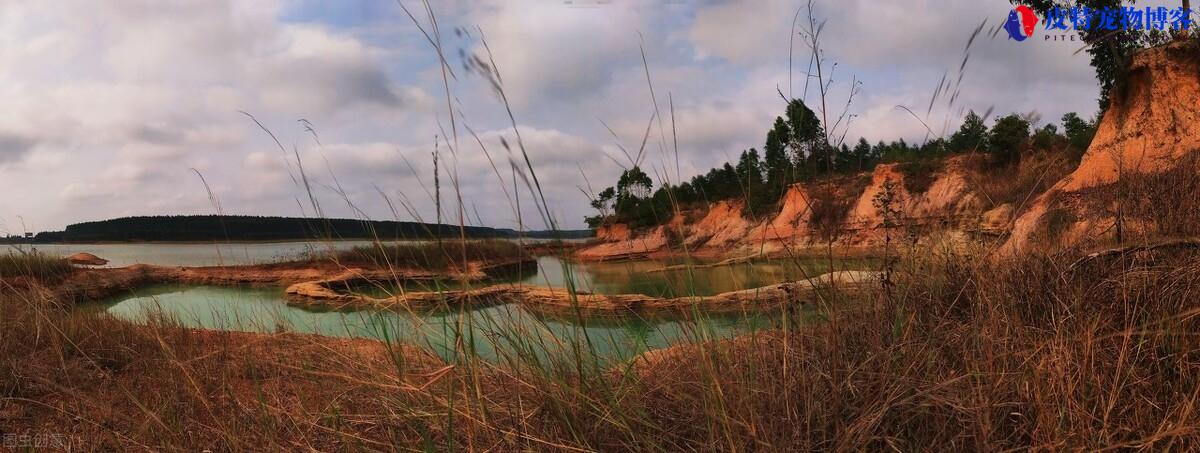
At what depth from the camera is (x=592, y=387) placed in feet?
4.31

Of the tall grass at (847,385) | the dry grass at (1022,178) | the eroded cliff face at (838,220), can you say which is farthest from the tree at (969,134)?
the dry grass at (1022,178)

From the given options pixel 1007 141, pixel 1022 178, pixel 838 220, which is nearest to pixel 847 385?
pixel 838 220

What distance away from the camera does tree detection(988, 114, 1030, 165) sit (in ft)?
48.3

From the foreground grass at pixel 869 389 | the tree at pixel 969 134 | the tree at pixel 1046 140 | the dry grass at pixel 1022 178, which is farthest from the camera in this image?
the tree at pixel 1046 140

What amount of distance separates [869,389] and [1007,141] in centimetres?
1793

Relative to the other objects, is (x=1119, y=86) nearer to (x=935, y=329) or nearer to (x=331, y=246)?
(x=935, y=329)

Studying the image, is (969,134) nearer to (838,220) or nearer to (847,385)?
(838,220)

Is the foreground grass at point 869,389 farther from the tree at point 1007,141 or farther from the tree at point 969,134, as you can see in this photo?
the tree at point 1007,141

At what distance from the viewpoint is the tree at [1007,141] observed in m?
14.7

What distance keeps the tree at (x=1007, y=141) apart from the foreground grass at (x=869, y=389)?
15.8 m

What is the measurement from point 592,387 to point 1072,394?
3.49ft

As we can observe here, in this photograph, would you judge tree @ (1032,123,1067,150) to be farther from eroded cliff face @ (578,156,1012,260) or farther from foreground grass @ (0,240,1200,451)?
foreground grass @ (0,240,1200,451)

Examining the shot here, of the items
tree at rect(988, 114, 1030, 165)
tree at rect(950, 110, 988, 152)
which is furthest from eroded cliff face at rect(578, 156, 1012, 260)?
tree at rect(988, 114, 1030, 165)

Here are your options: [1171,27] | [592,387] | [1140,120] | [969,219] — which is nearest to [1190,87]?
[1140,120]
